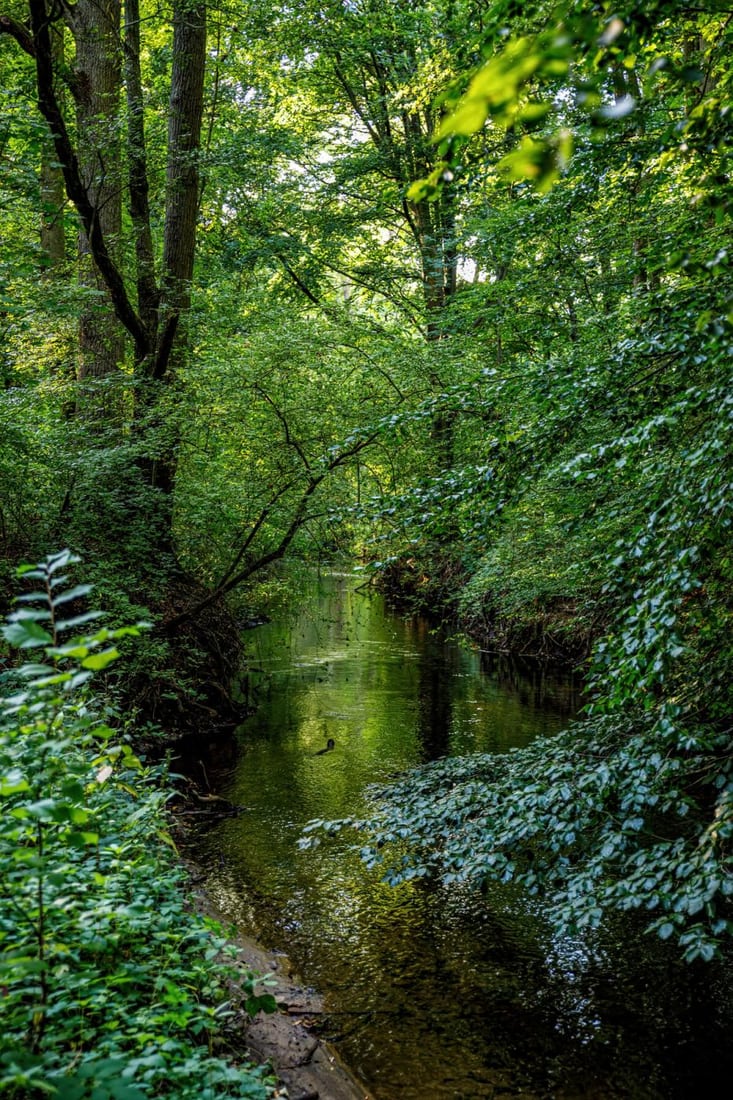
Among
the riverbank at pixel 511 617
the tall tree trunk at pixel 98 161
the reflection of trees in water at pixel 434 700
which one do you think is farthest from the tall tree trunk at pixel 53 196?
the reflection of trees in water at pixel 434 700

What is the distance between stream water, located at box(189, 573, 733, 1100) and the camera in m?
4.54

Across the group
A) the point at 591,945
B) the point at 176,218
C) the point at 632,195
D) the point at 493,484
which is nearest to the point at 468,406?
the point at 493,484

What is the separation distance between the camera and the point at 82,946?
2.83 meters

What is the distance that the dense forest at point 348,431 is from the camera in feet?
8.87

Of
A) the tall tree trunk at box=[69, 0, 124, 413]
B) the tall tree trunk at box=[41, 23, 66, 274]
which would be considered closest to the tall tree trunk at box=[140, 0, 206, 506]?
the tall tree trunk at box=[69, 0, 124, 413]

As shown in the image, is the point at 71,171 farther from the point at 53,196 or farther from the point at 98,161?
the point at 53,196

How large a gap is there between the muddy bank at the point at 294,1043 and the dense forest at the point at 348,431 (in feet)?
2.05

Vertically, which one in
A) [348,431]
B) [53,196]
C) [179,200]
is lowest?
[348,431]

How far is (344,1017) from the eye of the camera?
5.03 metres

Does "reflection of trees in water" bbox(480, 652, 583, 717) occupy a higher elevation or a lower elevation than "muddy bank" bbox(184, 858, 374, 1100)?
higher

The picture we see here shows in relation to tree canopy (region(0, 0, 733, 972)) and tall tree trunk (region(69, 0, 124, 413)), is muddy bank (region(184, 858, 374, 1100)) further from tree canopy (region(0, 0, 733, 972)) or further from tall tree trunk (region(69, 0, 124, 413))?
tall tree trunk (region(69, 0, 124, 413))

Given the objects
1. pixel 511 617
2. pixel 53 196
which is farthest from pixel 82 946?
pixel 53 196

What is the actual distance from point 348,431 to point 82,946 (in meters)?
7.73

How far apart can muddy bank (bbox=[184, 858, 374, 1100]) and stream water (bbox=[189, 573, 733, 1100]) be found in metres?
0.15
